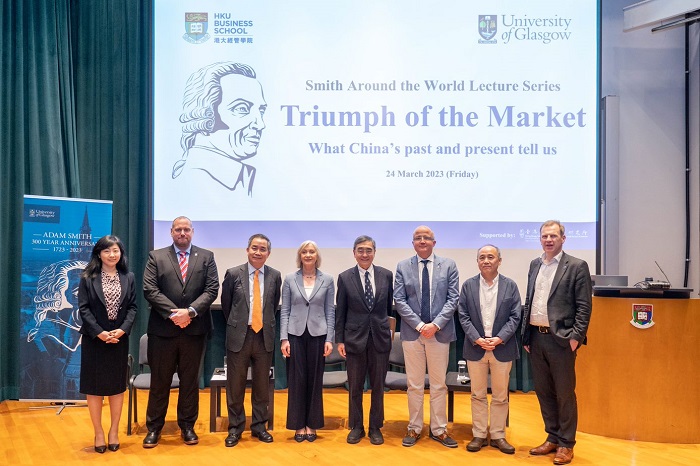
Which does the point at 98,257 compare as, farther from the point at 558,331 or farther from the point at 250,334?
the point at 558,331

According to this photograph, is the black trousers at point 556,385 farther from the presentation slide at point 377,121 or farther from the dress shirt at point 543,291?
the presentation slide at point 377,121

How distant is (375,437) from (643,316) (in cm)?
213

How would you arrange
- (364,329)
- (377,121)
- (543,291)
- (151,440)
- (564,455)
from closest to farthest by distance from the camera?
(564,455) → (543,291) → (151,440) → (364,329) → (377,121)

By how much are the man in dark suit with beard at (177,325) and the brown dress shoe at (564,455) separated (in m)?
2.48

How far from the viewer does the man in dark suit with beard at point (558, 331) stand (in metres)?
3.97

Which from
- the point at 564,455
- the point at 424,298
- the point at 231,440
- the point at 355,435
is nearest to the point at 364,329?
the point at 424,298

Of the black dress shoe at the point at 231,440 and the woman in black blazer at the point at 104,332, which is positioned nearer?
the woman in black blazer at the point at 104,332

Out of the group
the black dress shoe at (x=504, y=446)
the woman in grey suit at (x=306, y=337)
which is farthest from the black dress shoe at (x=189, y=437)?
the black dress shoe at (x=504, y=446)

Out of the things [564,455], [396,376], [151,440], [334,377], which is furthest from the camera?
[334,377]

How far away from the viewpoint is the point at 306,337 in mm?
4406

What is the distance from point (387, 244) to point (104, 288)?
2.58m

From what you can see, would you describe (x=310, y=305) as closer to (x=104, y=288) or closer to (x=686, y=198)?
(x=104, y=288)

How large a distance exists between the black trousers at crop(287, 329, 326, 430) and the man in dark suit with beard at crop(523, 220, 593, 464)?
152 centimetres

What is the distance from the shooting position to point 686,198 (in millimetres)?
6398
